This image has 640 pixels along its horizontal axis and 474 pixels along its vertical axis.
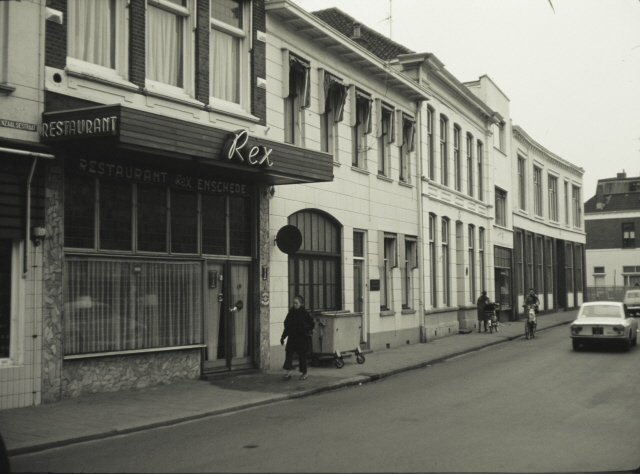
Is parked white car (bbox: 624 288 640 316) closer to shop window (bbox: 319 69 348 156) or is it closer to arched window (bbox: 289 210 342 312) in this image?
arched window (bbox: 289 210 342 312)

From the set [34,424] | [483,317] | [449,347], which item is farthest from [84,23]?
[483,317]

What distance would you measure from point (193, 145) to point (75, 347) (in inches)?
158

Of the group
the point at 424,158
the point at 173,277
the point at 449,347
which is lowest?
the point at 449,347

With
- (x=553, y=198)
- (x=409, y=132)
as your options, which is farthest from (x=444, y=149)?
(x=553, y=198)

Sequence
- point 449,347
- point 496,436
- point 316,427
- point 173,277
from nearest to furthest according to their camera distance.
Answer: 1. point 496,436
2. point 316,427
3. point 173,277
4. point 449,347

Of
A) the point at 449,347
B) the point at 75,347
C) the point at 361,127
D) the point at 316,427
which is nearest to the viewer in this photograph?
the point at 316,427

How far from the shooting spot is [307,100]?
63.2ft

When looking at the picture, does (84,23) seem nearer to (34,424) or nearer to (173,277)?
(173,277)

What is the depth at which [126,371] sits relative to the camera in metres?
→ 13.9

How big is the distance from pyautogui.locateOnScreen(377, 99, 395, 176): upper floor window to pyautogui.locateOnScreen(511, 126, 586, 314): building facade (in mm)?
18334

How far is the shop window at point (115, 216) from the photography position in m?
13.6

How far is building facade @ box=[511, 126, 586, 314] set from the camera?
140 feet

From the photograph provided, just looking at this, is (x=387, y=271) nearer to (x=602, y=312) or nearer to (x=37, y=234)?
(x=602, y=312)

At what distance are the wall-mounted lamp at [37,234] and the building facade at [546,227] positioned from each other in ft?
104
